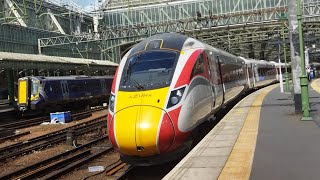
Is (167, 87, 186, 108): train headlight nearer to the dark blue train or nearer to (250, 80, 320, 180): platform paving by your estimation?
(250, 80, 320, 180): platform paving

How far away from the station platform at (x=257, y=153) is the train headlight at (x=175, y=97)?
109 centimetres

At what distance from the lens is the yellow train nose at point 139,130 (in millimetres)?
8570

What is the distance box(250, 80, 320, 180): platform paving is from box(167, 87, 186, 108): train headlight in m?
1.95

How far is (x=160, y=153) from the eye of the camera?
8820 mm

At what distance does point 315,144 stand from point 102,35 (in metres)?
44.7

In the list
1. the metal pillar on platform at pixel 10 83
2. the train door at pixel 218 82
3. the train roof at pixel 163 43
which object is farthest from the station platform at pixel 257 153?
the metal pillar on platform at pixel 10 83

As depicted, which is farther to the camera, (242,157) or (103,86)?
(103,86)

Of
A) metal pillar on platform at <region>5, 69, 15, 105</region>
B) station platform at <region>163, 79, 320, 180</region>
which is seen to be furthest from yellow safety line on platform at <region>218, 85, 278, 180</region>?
metal pillar on platform at <region>5, 69, 15, 105</region>

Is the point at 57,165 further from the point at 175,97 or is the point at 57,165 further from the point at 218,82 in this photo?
the point at 218,82

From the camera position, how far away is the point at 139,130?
859 centimetres

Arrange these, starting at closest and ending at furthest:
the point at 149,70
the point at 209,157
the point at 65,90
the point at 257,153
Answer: the point at 257,153 < the point at 209,157 < the point at 149,70 < the point at 65,90

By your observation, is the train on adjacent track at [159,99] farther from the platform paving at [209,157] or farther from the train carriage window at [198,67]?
the platform paving at [209,157]

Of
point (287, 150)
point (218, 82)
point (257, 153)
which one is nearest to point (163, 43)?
point (218, 82)

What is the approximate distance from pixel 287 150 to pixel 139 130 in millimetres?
2913
